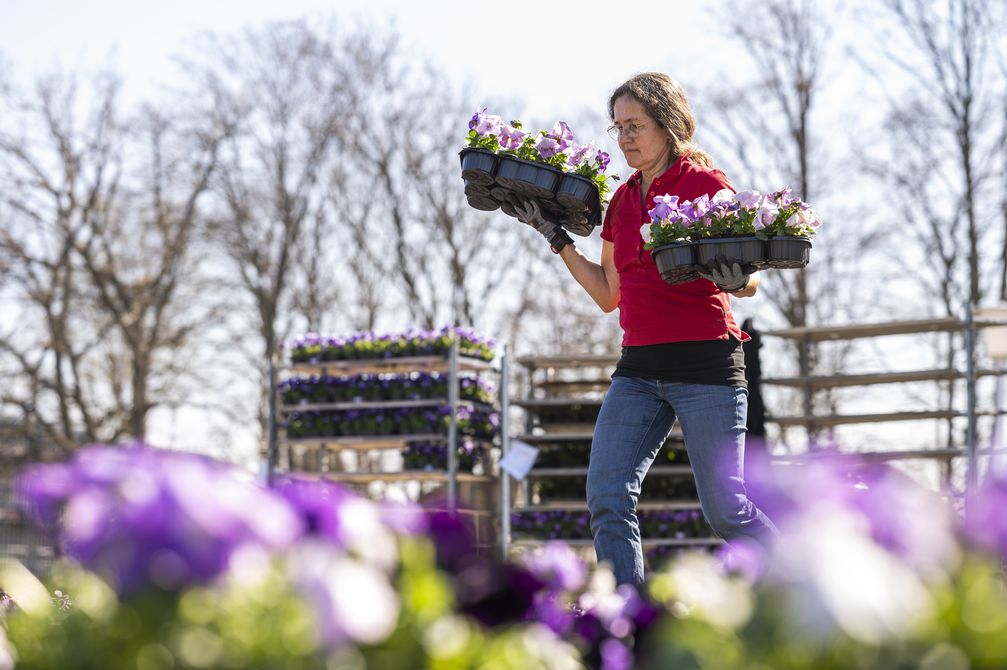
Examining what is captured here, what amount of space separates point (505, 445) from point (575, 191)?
797cm

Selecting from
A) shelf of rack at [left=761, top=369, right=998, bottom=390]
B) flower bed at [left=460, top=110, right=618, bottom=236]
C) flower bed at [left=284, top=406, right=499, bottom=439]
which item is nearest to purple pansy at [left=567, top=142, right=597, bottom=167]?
flower bed at [left=460, top=110, right=618, bottom=236]

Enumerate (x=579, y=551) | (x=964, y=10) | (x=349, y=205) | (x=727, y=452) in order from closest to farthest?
(x=727, y=452) → (x=579, y=551) → (x=964, y=10) → (x=349, y=205)

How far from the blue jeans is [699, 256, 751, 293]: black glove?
338 millimetres

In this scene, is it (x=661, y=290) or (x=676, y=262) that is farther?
(x=661, y=290)

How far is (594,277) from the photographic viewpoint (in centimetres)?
447

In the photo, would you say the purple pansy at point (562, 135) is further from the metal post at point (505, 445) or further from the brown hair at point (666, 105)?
the metal post at point (505, 445)

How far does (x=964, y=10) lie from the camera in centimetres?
2061

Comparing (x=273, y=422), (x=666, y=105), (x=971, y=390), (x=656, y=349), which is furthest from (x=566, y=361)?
(x=656, y=349)

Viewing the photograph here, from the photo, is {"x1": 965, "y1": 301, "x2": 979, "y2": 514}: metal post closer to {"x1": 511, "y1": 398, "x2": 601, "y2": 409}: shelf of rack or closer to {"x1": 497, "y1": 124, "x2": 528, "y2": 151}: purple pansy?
{"x1": 511, "y1": 398, "x2": 601, "y2": 409}: shelf of rack

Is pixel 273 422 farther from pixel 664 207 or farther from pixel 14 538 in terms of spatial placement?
pixel 14 538

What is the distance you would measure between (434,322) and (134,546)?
2438 cm

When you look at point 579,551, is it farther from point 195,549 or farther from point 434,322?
point 195,549

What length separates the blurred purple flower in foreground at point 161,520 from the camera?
4.42 ft

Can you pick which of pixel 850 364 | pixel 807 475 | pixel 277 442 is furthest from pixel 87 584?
pixel 850 364
